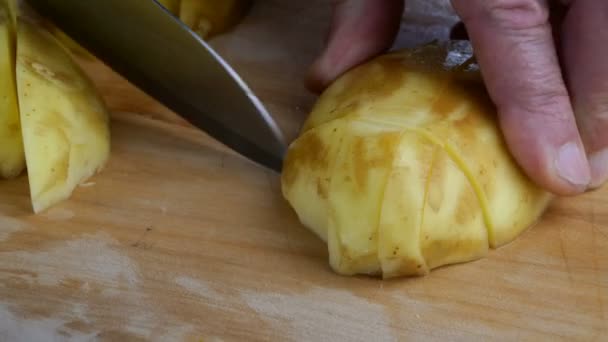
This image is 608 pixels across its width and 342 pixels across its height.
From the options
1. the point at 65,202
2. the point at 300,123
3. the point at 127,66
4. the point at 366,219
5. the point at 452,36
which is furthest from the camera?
the point at 452,36

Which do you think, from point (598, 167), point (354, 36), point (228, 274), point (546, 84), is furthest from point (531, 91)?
point (228, 274)

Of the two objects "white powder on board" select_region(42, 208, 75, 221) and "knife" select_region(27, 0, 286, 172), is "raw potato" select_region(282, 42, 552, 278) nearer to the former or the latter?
"knife" select_region(27, 0, 286, 172)

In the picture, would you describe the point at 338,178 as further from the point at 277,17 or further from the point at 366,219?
the point at 277,17

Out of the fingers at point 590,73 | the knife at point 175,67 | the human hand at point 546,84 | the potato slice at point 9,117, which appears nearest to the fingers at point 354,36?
the knife at point 175,67

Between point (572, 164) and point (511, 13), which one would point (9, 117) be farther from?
point (572, 164)

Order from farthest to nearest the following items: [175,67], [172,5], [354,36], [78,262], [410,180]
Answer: [172,5]
[354,36]
[175,67]
[78,262]
[410,180]

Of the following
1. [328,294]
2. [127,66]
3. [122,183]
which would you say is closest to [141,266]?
[122,183]

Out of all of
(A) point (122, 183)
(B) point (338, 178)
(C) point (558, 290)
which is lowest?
(C) point (558, 290)
